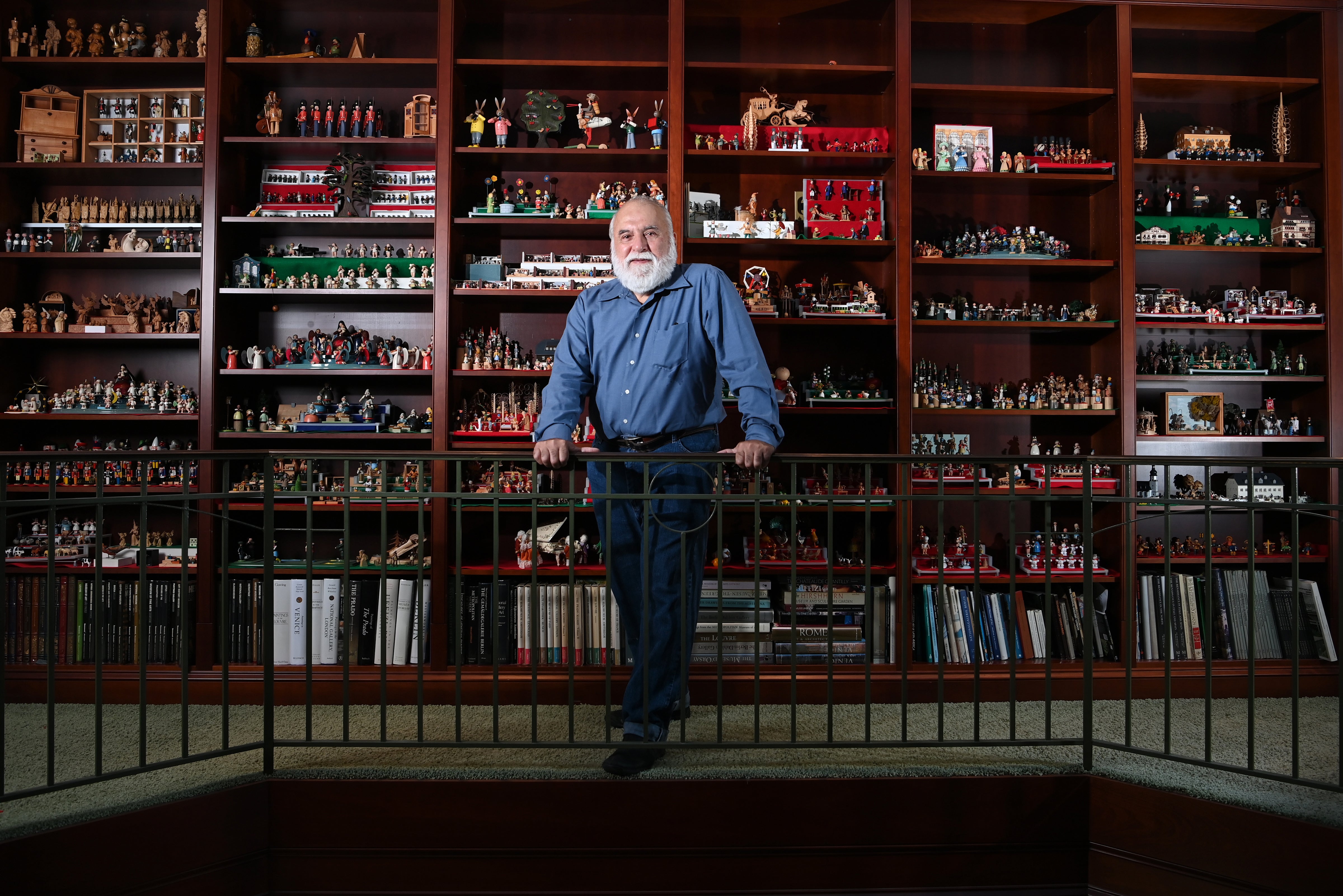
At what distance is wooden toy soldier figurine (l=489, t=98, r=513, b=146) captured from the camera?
344cm

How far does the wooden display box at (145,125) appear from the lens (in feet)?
11.3

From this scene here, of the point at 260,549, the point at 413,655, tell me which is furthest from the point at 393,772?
the point at 260,549

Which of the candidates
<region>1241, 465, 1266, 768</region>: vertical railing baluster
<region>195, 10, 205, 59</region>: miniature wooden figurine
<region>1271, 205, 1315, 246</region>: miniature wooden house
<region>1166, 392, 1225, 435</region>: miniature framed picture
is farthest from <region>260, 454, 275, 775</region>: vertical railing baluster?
<region>1271, 205, 1315, 246</region>: miniature wooden house

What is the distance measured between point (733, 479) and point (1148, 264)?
216cm

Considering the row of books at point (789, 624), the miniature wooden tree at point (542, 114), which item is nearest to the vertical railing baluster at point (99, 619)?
the row of books at point (789, 624)

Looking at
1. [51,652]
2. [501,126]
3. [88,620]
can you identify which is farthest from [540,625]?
[501,126]

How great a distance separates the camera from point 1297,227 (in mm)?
3516

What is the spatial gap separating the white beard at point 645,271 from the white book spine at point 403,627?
1.57 meters

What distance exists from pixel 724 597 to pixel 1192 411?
7.21 ft

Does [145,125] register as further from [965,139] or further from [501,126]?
[965,139]

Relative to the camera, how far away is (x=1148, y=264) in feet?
12.3

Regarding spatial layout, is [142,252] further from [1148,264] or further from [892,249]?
[1148,264]

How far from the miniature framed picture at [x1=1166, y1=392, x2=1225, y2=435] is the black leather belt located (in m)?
→ 2.36

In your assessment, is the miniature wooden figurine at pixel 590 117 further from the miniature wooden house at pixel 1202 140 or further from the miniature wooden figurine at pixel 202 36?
the miniature wooden house at pixel 1202 140
